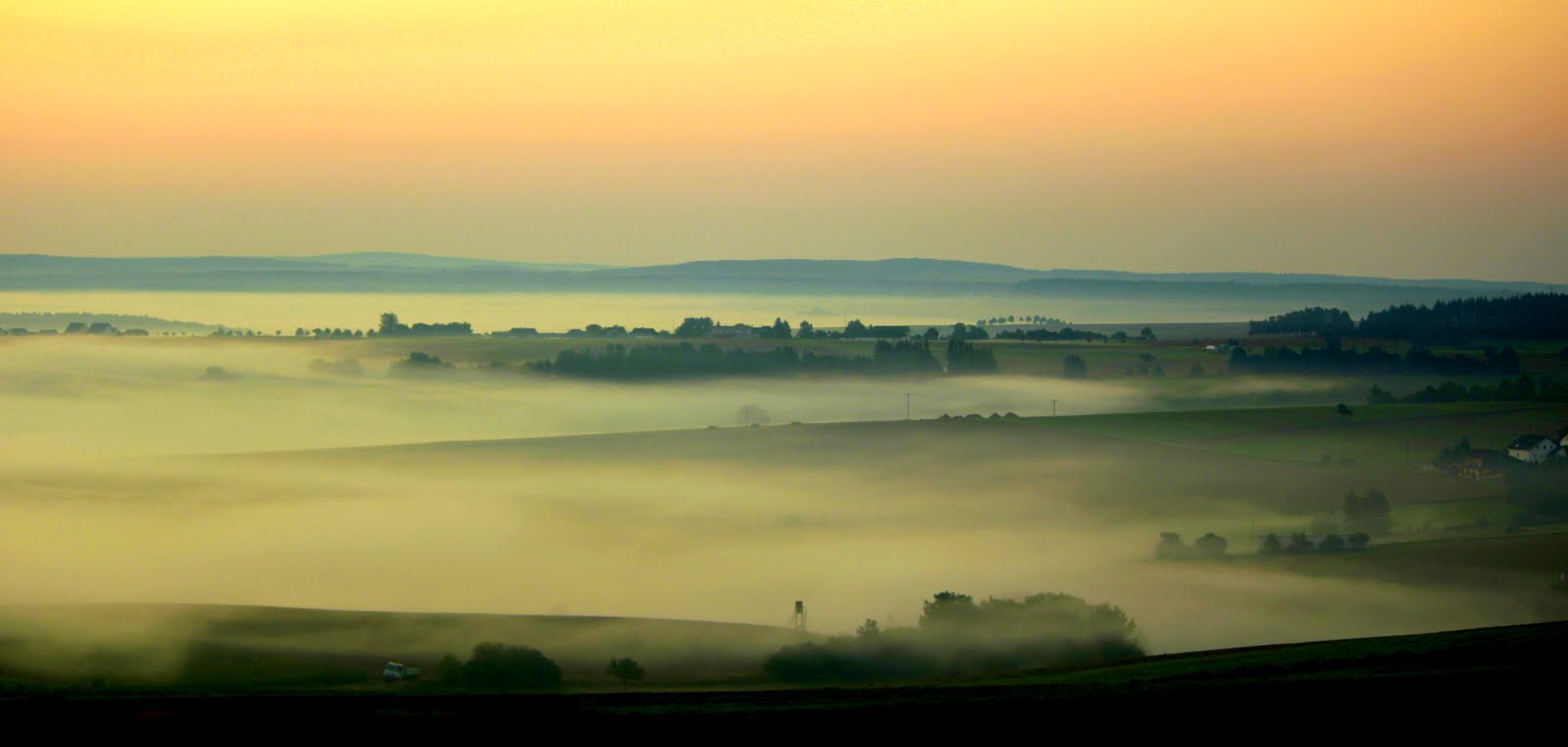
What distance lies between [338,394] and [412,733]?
Answer: 7264 centimetres

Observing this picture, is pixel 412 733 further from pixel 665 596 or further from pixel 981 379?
pixel 981 379

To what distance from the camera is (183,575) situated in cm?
5056

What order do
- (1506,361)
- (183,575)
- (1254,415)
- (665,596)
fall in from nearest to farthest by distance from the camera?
(665,596) → (183,575) → (1254,415) → (1506,361)

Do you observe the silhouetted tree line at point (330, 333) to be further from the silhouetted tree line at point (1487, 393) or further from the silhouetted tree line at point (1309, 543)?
the silhouetted tree line at point (1309, 543)

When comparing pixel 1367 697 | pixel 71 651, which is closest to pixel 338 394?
pixel 71 651

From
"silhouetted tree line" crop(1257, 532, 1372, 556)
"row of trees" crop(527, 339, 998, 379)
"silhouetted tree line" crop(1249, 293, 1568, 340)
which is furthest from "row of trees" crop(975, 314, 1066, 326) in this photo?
Answer: "silhouetted tree line" crop(1257, 532, 1372, 556)

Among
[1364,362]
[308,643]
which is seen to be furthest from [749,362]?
[308,643]

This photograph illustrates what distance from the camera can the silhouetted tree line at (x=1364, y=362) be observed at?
91.3 meters

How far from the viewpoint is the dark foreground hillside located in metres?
25.0

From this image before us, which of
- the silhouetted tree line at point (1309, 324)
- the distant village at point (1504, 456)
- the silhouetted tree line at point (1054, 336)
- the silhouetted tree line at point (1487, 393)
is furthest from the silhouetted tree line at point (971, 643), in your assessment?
the silhouetted tree line at point (1309, 324)

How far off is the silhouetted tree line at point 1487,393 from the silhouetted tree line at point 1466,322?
20354mm

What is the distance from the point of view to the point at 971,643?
3884 centimetres

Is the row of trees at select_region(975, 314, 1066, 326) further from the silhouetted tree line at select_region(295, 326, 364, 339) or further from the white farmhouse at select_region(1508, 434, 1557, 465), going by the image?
the white farmhouse at select_region(1508, 434, 1557, 465)

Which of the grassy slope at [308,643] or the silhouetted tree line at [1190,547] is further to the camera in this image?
the silhouetted tree line at [1190,547]
